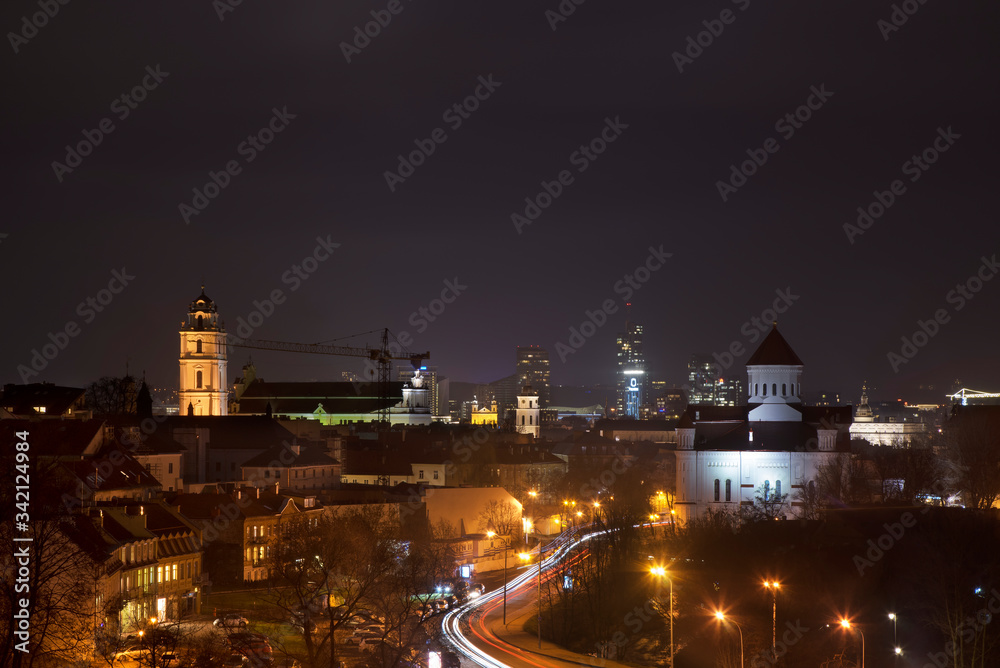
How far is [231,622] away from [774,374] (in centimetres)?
6376

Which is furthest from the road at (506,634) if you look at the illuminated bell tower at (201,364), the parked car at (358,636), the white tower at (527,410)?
the white tower at (527,410)

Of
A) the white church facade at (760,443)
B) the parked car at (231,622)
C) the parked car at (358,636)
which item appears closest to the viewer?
the parked car at (231,622)

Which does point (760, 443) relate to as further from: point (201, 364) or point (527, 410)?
point (527, 410)

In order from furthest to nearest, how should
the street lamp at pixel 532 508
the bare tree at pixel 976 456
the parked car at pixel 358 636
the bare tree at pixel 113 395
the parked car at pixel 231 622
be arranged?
the bare tree at pixel 113 395
the street lamp at pixel 532 508
the bare tree at pixel 976 456
the parked car at pixel 358 636
the parked car at pixel 231 622

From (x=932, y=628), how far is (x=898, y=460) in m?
43.9

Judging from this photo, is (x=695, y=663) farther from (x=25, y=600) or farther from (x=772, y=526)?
(x=25, y=600)

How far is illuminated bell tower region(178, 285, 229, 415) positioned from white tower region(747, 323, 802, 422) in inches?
3136

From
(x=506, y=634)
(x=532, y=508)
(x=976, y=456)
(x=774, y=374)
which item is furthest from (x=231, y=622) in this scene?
(x=774, y=374)

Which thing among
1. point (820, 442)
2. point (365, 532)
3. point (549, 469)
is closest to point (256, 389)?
point (549, 469)

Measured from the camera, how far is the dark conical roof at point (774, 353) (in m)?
105

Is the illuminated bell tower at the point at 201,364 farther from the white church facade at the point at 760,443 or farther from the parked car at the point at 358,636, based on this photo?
the parked car at the point at 358,636

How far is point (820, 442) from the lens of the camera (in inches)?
3826

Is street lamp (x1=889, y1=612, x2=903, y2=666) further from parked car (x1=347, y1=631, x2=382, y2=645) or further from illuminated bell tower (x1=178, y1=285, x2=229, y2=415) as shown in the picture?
illuminated bell tower (x1=178, y1=285, x2=229, y2=415)

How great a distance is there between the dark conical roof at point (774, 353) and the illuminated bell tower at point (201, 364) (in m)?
79.7
